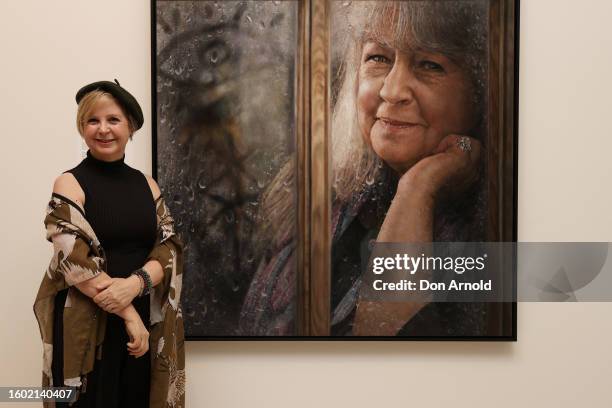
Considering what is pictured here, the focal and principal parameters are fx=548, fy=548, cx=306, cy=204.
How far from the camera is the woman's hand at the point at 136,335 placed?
1387 mm

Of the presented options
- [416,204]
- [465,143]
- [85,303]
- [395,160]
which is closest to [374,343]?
[416,204]

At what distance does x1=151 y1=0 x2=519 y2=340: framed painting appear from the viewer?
6.09ft

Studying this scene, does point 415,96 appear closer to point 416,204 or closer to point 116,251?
point 416,204

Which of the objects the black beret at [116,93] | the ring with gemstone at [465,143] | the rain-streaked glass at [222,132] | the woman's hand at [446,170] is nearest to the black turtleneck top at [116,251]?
the black beret at [116,93]

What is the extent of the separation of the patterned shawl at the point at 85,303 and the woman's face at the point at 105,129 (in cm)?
16

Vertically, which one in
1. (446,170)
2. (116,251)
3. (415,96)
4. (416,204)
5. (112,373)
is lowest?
(112,373)

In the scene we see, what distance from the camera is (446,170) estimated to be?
1866 mm

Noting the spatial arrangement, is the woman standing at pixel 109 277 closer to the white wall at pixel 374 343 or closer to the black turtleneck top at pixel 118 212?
the black turtleneck top at pixel 118 212

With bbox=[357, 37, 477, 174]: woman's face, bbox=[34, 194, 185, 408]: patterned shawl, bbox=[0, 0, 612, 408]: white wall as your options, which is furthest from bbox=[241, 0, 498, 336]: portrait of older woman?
bbox=[34, 194, 185, 408]: patterned shawl

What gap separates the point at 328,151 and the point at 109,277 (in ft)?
2.76

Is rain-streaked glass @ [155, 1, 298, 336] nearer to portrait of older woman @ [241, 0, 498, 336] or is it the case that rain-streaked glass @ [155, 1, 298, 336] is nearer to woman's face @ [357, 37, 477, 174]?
portrait of older woman @ [241, 0, 498, 336]

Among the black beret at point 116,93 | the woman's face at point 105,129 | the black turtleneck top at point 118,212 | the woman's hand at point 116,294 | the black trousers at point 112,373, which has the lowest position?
the black trousers at point 112,373

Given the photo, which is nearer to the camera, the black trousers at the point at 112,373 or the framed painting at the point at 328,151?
the black trousers at the point at 112,373

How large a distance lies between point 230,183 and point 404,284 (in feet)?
2.26
